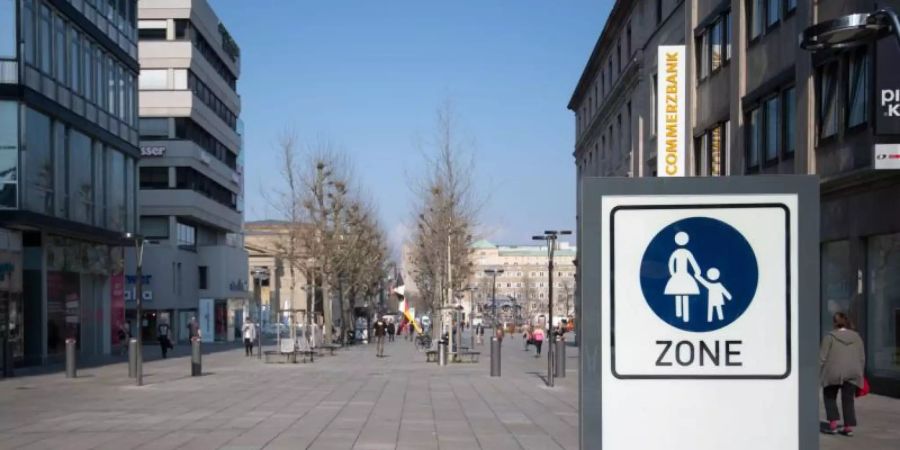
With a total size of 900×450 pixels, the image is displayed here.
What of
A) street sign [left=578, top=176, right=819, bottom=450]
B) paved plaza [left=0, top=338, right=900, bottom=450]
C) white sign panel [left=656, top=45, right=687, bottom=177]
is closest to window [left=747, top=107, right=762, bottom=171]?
white sign panel [left=656, top=45, right=687, bottom=177]

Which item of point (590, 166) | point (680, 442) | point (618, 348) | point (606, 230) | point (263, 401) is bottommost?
point (263, 401)

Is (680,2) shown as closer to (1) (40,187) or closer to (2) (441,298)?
(2) (441,298)

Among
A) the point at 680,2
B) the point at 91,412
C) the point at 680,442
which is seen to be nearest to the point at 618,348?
the point at 680,442

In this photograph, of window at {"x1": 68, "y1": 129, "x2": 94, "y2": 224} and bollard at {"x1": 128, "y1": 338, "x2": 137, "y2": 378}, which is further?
window at {"x1": 68, "y1": 129, "x2": 94, "y2": 224}

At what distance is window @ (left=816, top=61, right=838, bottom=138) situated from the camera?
74.0ft

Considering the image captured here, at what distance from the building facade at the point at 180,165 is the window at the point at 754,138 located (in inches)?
1532

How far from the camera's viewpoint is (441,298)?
1935 inches

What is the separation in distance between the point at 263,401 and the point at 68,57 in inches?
829

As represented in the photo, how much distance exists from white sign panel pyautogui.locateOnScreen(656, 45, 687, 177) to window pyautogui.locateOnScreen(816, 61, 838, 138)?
3.28 m

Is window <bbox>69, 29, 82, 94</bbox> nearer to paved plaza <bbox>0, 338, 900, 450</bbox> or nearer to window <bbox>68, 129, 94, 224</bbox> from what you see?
window <bbox>68, 129, 94, 224</bbox>

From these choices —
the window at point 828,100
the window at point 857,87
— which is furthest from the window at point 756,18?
the window at point 857,87

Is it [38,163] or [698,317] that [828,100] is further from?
[38,163]

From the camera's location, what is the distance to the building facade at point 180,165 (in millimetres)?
62219

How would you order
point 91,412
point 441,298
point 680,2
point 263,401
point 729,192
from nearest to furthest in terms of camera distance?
point 729,192 < point 91,412 < point 263,401 < point 680,2 < point 441,298
